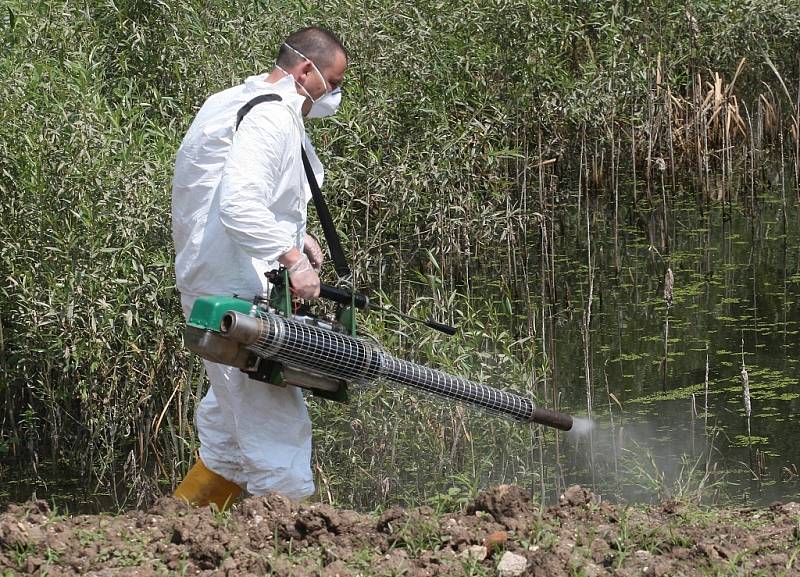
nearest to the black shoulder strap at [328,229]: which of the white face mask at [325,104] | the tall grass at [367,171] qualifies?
the white face mask at [325,104]

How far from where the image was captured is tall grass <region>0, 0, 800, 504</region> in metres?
6.44

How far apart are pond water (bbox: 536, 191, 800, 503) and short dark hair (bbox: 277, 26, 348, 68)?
2.21m

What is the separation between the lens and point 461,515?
13.6 ft

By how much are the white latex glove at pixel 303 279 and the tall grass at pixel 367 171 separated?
1.68 m

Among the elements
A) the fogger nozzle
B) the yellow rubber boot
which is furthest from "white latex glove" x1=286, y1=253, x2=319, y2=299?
the yellow rubber boot

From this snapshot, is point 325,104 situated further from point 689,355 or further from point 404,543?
point 689,355

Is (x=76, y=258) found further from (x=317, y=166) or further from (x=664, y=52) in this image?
(x=664, y=52)

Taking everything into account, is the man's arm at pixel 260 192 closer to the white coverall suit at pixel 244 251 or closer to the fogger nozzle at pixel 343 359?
the white coverall suit at pixel 244 251

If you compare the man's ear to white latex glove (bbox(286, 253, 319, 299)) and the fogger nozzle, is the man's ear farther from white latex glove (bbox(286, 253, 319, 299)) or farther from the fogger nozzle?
the fogger nozzle

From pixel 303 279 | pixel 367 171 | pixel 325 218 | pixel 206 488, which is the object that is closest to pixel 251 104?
pixel 325 218

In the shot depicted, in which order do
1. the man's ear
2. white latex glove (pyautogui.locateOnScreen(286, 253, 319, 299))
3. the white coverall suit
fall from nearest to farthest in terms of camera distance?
white latex glove (pyautogui.locateOnScreen(286, 253, 319, 299))
the white coverall suit
the man's ear

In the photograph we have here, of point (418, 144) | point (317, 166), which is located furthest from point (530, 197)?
point (317, 166)

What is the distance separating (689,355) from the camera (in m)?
8.24

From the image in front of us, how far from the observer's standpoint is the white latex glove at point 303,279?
166 inches
